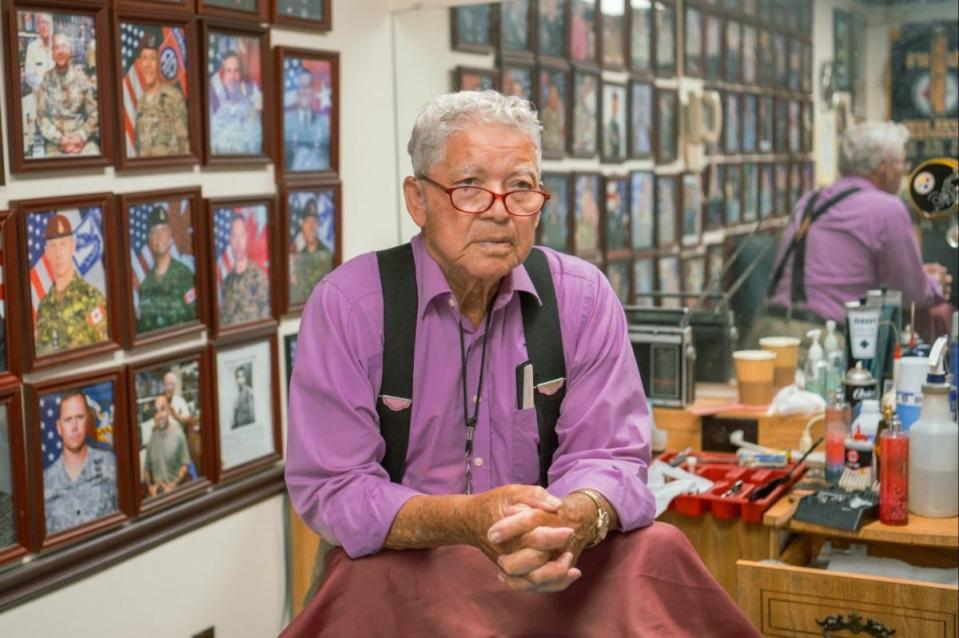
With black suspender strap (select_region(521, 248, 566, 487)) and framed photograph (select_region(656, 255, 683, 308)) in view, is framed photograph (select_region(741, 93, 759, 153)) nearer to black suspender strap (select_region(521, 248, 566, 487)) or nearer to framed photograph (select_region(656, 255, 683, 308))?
framed photograph (select_region(656, 255, 683, 308))

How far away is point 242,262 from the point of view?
10.8 ft

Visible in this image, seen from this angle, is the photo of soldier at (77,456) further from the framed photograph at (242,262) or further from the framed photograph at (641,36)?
the framed photograph at (641,36)

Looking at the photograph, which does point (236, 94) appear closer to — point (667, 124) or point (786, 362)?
point (667, 124)

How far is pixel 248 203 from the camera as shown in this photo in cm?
328

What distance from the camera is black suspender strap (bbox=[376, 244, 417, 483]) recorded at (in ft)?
6.72

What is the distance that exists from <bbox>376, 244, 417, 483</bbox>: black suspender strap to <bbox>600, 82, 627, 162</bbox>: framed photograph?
2.13 m

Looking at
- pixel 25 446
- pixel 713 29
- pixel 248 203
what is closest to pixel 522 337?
pixel 25 446

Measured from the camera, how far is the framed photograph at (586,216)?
4105mm

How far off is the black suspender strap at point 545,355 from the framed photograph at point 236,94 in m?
1.28

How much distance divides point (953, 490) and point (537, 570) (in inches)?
55.4

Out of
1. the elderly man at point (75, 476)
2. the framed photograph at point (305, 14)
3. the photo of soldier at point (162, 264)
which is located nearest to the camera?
the elderly man at point (75, 476)

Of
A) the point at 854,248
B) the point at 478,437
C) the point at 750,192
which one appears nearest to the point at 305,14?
the point at 750,192

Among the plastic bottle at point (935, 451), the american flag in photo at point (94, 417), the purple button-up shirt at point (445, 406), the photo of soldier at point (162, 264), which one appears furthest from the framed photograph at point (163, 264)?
the plastic bottle at point (935, 451)

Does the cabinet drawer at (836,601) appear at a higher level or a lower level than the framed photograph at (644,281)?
lower
